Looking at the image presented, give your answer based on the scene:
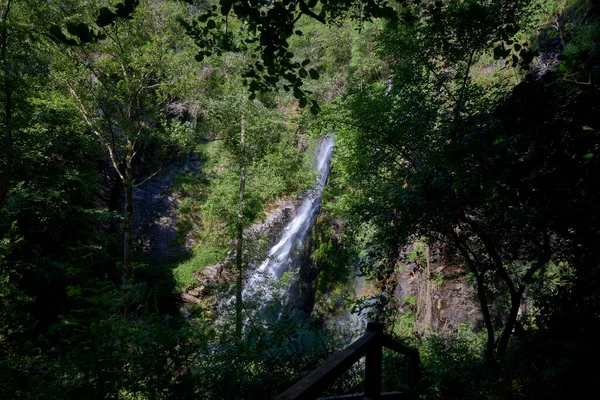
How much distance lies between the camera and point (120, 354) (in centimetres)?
277

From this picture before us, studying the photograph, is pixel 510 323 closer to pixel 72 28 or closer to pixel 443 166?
pixel 443 166

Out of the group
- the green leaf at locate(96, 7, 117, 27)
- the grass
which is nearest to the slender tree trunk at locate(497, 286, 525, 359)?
the green leaf at locate(96, 7, 117, 27)

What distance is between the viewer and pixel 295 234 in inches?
604

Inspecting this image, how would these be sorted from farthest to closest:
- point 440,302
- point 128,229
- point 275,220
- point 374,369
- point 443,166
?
point 275,220 < point 128,229 < point 440,302 < point 443,166 < point 374,369

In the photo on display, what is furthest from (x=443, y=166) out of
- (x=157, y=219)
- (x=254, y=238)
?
(x=157, y=219)

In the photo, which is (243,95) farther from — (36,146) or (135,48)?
(36,146)

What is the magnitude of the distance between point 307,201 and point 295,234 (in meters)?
2.14

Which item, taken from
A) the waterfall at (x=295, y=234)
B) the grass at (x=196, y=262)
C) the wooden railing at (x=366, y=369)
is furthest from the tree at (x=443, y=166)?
the grass at (x=196, y=262)

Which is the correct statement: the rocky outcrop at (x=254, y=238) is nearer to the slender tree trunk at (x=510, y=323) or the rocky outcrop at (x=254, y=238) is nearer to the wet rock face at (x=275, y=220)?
the wet rock face at (x=275, y=220)

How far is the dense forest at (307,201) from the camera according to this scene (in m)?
1.88

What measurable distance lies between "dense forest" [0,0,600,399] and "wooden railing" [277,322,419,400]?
30 cm

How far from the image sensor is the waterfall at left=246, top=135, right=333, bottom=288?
1434cm

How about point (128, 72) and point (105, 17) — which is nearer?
point (105, 17)

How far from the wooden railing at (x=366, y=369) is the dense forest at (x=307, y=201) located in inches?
11.6
